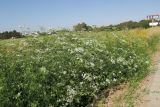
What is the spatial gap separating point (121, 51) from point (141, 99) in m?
5.01

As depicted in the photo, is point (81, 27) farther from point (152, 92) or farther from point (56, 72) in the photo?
point (56, 72)

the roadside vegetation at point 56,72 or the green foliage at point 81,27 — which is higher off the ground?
the green foliage at point 81,27

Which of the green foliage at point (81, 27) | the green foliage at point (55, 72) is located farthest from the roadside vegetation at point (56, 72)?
the green foliage at point (81, 27)

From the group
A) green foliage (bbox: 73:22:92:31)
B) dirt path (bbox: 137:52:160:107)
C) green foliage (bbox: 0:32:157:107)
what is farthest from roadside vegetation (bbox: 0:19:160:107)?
green foliage (bbox: 73:22:92:31)

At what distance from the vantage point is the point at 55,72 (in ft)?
29.6

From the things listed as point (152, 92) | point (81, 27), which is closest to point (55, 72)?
point (152, 92)

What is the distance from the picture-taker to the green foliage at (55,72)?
8117 millimetres

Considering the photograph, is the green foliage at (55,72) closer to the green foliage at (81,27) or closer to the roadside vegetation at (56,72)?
the roadside vegetation at (56,72)

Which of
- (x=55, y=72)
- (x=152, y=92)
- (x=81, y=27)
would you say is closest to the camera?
(x=55, y=72)

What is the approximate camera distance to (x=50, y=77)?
8859 mm

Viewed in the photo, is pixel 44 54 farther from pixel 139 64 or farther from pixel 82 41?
pixel 139 64

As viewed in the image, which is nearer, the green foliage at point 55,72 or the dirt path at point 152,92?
the green foliage at point 55,72

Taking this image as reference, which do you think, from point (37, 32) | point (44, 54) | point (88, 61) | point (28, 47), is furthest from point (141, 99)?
point (37, 32)

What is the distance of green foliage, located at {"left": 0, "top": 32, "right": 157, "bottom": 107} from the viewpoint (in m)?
8.12
